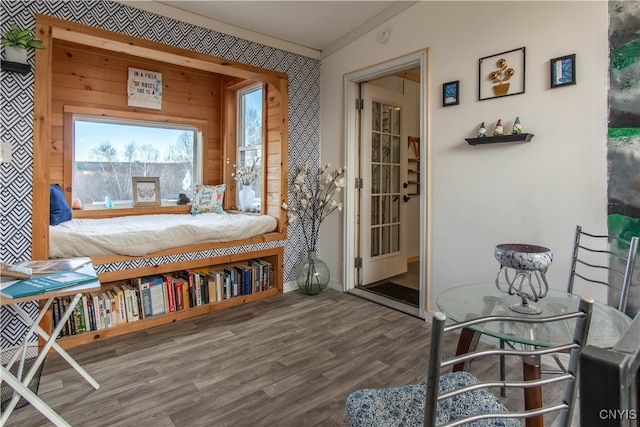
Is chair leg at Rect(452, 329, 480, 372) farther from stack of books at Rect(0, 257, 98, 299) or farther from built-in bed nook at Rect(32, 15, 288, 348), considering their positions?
built-in bed nook at Rect(32, 15, 288, 348)

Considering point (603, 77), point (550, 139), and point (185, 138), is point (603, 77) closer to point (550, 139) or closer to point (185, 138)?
point (550, 139)

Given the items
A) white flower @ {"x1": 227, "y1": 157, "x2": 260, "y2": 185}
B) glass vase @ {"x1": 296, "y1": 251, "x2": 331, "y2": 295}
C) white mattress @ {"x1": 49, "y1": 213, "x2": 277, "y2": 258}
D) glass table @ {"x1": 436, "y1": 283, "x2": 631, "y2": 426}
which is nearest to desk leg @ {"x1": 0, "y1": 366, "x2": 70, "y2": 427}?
white mattress @ {"x1": 49, "y1": 213, "x2": 277, "y2": 258}

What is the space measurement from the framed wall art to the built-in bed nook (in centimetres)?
182

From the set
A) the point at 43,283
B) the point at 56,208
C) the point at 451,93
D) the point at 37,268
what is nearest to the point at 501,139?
the point at 451,93

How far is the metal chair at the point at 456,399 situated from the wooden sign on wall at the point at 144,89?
12.3 ft

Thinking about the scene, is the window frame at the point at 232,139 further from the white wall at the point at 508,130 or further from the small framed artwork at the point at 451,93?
the small framed artwork at the point at 451,93

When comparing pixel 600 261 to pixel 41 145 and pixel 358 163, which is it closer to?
pixel 358 163

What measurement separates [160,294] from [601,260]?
300 centimetres

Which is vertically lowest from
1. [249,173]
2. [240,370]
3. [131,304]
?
[240,370]

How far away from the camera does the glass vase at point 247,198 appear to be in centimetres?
396

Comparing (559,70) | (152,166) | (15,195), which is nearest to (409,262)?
(559,70)

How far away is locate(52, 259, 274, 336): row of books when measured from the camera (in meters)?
2.48

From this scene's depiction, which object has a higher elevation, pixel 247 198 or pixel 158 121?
pixel 158 121

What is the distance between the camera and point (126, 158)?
382 cm
